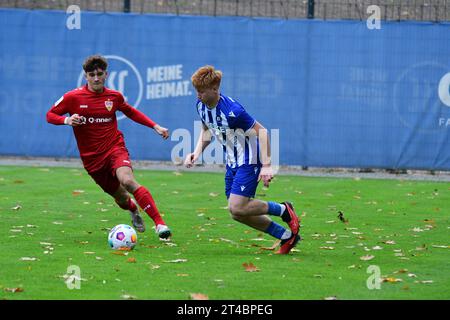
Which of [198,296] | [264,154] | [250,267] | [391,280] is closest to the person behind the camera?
[198,296]

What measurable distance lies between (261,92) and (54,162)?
4292mm

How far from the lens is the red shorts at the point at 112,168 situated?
432 inches

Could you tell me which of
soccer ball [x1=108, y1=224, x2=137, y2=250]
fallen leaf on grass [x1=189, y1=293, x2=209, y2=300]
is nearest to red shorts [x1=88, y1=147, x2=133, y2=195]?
soccer ball [x1=108, y1=224, x2=137, y2=250]

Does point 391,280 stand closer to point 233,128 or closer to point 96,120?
point 233,128

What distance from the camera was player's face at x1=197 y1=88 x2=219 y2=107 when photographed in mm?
9664

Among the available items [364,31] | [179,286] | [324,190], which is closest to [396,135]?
[364,31]

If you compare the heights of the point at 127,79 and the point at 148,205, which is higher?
the point at 127,79

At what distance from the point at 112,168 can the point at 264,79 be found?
337 inches

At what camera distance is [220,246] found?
1035 cm

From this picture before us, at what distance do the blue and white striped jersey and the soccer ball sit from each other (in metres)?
1.23

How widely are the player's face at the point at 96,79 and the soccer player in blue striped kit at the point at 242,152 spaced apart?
159cm

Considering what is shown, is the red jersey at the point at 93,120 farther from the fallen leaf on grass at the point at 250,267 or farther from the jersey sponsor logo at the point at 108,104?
the fallen leaf on grass at the point at 250,267

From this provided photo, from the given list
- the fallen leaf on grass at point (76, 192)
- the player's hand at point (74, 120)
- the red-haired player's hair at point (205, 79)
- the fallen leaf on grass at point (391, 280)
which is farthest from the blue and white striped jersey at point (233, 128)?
the fallen leaf on grass at point (76, 192)

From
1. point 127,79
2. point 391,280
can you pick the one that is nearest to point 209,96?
point 391,280
